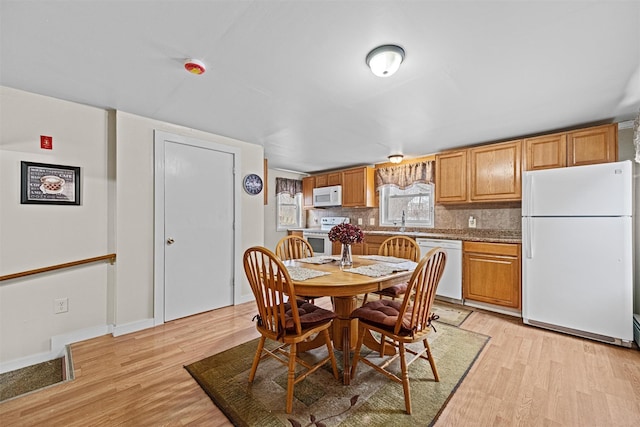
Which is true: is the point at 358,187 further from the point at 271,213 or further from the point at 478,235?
the point at 478,235

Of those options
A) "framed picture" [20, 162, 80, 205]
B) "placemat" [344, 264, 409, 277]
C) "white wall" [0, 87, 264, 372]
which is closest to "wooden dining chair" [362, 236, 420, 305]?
"placemat" [344, 264, 409, 277]

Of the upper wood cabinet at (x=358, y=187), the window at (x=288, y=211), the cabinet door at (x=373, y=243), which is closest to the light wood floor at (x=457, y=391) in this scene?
the cabinet door at (x=373, y=243)

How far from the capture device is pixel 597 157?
272 cm

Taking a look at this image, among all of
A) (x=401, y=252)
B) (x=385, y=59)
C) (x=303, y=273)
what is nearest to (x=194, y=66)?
(x=385, y=59)

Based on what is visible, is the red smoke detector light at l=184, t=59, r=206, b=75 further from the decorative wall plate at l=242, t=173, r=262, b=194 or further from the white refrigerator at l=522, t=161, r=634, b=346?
the white refrigerator at l=522, t=161, r=634, b=346

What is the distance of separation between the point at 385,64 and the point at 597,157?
264 cm

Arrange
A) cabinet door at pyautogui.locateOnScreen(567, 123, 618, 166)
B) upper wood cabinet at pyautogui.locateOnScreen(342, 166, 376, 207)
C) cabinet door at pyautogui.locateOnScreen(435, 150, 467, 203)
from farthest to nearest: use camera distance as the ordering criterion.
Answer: upper wood cabinet at pyautogui.locateOnScreen(342, 166, 376, 207)
cabinet door at pyautogui.locateOnScreen(435, 150, 467, 203)
cabinet door at pyautogui.locateOnScreen(567, 123, 618, 166)

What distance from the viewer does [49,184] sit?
230 cm

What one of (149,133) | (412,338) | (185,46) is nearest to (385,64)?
(185,46)

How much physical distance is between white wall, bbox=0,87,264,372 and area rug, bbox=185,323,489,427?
1.25m

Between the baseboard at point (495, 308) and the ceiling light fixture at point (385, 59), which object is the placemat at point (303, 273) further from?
the baseboard at point (495, 308)

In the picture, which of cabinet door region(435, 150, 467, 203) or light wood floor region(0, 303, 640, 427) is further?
cabinet door region(435, 150, 467, 203)

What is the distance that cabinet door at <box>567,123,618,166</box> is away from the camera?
2650mm

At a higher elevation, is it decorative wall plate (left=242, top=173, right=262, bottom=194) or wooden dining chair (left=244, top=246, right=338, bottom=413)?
decorative wall plate (left=242, top=173, right=262, bottom=194)
